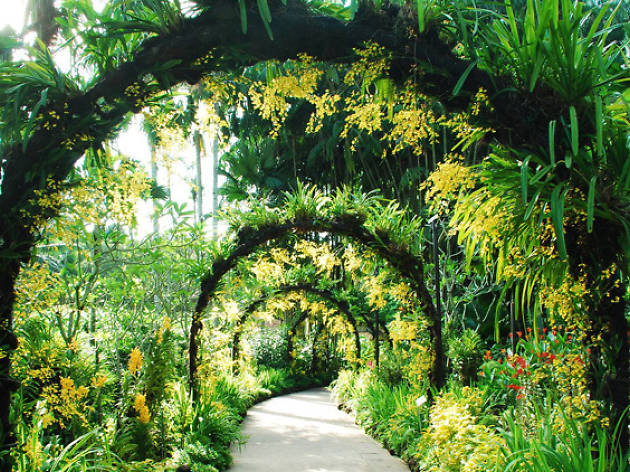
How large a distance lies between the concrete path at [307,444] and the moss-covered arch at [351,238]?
0.95 m

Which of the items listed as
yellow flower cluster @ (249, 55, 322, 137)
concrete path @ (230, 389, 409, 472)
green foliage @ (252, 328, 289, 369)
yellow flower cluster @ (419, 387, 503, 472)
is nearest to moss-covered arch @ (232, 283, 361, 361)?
concrete path @ (230, 389, 409, 472)

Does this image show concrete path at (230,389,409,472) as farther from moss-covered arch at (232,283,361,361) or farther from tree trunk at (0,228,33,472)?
A: tree trunk at (0,228,33,472)

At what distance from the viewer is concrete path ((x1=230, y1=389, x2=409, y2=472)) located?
13.9 ft

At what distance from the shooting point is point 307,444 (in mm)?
5078

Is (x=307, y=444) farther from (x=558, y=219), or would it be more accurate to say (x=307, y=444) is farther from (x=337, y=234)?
(x=558, y=219)

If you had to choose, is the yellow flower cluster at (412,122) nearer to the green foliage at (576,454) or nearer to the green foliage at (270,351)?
the green foliage at (576,454)

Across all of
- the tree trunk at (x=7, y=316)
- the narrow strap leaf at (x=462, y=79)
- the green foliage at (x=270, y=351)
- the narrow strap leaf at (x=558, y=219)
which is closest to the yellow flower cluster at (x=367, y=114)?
the narrow strap leaf at (x=462, y=79)

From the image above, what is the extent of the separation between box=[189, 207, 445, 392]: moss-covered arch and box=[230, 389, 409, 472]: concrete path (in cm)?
95

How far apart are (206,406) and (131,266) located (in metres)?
1.62

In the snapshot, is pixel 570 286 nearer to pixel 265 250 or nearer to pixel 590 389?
pixel 590 389

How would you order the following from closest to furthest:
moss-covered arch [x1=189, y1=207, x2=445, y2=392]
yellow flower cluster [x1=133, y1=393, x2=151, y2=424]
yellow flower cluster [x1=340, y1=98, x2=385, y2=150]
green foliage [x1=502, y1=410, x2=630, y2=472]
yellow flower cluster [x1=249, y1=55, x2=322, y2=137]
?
green foliage [x1=502, y1=410, x2=630, y2=472] < yellow flower cluster [x1=249, y1=55, x2=322, y2=137] < yellow flower cluster [x1=340, y1=98, x2=385, y2=150] < yellow flower cluster [x1=133, y1=393, x2=151, y2=424] < moss-covered arch [x1=189, y1=207, x2=445, y2=392]

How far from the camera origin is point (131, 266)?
159 inches

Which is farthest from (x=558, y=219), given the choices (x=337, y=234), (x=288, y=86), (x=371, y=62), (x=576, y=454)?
(x=337, y=234)

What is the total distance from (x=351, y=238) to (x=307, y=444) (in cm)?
241
